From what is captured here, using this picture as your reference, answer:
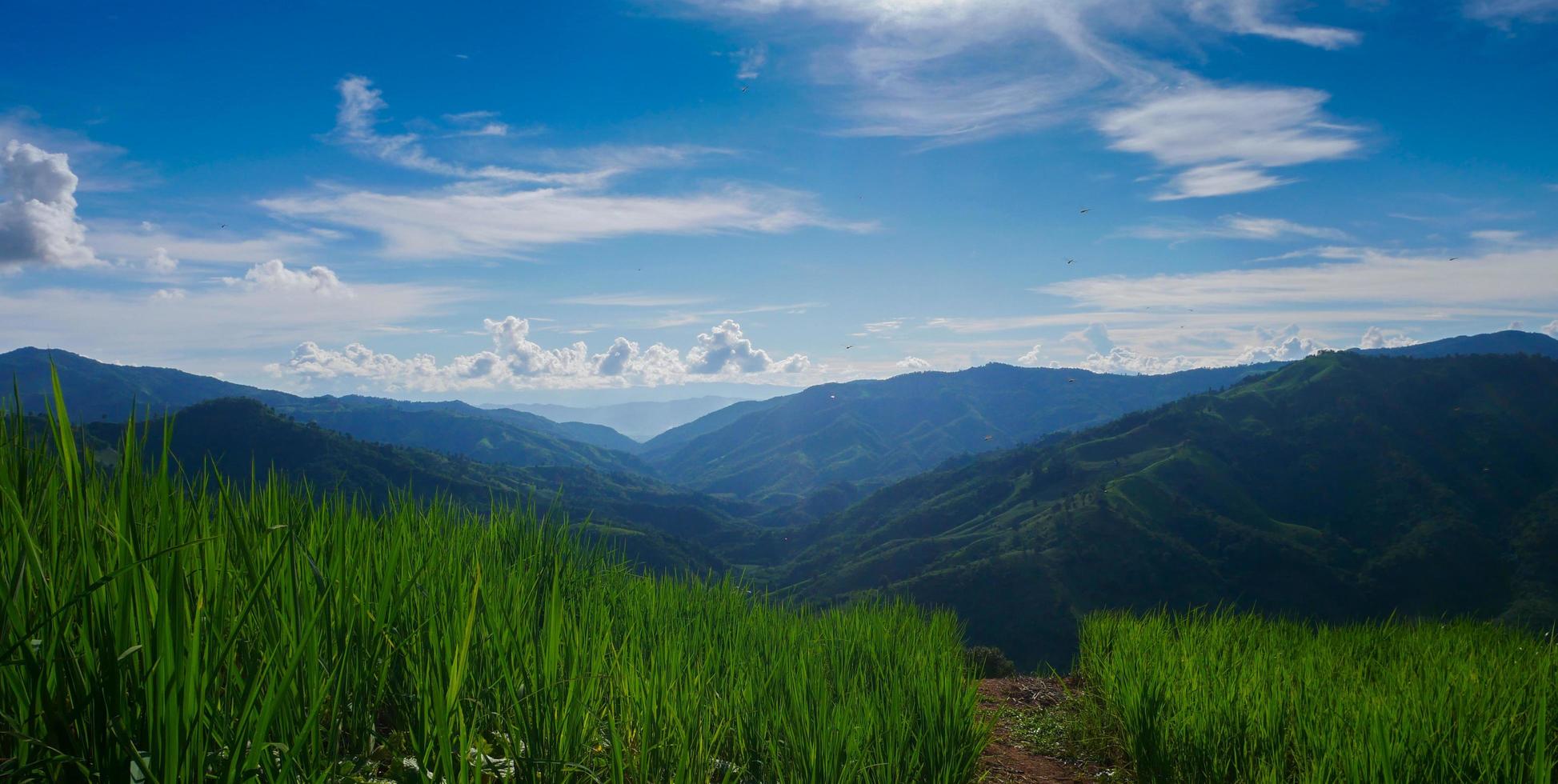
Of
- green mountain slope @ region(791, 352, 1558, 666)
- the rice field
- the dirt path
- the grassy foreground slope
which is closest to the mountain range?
green mountain slope @ region(791, 352, 1558, 666)

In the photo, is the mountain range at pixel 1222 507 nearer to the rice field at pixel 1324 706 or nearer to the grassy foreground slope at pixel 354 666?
the rice field at pixel 1324 706

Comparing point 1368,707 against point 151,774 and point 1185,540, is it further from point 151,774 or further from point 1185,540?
point 1185,540

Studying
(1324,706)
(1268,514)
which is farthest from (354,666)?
(1268,514)

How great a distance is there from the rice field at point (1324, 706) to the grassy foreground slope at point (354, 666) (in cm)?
149

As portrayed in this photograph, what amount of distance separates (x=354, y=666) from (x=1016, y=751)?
588 cm

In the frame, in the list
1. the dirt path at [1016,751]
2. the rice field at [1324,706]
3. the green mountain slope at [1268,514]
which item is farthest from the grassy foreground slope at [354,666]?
the green mountain slope at [1268,514]

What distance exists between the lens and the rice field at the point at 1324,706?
14.0 ft

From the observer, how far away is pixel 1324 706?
545 centimetres

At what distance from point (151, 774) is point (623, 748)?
6.48 ft

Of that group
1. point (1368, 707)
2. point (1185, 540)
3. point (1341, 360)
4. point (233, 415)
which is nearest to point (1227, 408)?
point (1341, 360)

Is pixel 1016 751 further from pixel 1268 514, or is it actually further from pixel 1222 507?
pixel 1268 514

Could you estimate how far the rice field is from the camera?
4254mm

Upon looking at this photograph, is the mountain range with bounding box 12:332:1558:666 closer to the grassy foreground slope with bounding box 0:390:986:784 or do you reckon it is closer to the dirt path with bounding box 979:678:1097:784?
the dirt path with bounding box 979:678:1097:784

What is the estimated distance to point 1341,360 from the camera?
18788 centimetres
